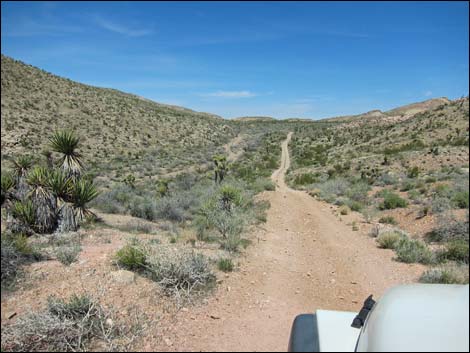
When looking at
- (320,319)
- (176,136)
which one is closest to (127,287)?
(320,319)

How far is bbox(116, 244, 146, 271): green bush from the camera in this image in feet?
19.9

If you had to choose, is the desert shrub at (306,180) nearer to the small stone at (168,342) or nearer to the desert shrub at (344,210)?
the desert shrub at (344,210)

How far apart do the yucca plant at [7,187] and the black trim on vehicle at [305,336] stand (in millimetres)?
9900

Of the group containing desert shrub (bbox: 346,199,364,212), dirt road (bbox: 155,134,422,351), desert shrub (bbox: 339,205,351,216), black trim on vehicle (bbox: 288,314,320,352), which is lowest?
dirt road (bbox: 155,134,422,351)

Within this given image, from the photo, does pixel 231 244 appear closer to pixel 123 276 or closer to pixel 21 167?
pixel 123 276

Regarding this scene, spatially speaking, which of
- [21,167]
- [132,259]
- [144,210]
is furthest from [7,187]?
[132,259]

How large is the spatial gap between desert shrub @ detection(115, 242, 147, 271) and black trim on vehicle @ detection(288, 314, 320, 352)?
12.5 ft

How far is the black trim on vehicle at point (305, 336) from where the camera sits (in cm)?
255

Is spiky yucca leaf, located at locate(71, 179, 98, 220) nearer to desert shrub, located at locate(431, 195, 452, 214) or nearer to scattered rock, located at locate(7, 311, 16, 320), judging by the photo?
scattered rock, located at locate(7, 311, 16, 320)

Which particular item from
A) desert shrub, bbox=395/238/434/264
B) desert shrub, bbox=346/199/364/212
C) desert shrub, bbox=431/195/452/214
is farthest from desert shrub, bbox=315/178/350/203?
desert shrub, bbox=395/238/434/264

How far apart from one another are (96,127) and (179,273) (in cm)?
4157

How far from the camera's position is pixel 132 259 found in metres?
6.08

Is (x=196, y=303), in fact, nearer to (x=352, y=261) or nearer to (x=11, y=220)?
(x=352, y=261)

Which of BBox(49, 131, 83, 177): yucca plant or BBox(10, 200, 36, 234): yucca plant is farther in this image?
BBox(49, 131, 83, 177): yucca plant
